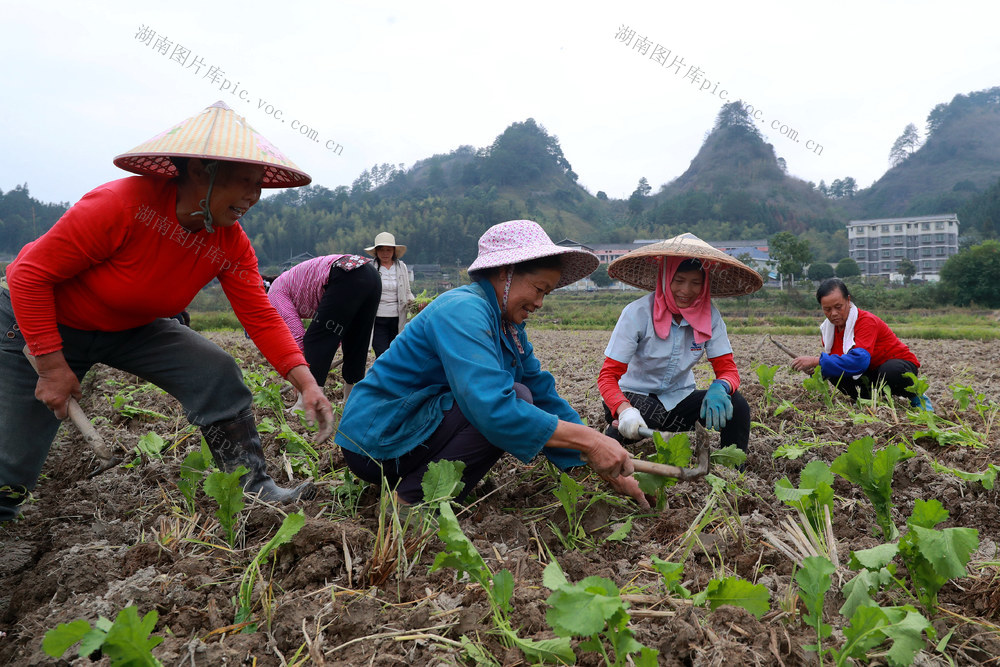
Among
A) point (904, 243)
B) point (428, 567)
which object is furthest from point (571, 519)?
point (904, 243)

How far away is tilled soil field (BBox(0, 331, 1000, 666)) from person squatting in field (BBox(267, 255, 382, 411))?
89cm

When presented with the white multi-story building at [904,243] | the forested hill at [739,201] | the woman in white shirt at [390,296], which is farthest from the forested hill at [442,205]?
the woman in white shirt at [390,296]

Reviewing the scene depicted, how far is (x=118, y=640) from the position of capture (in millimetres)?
1125

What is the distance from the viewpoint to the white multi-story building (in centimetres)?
5859

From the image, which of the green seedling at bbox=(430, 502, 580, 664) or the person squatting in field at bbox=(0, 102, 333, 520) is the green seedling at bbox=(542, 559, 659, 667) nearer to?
the green seedling at bbox=(430, 502, 580, 664)

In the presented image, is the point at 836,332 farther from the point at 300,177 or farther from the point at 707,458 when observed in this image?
the point at 300,177

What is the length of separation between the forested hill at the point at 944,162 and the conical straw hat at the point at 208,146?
332ft

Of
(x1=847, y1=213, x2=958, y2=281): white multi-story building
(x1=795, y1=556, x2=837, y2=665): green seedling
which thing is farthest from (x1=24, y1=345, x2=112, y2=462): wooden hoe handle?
(x1=847, y1=213, x2=958, y2=281): white multi-story building

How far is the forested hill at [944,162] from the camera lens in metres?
99.1

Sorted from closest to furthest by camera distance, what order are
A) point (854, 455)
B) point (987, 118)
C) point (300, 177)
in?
1. point (854, 455)
2. point (300, 177)
3. point (987, 118)

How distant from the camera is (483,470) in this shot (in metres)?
2.21

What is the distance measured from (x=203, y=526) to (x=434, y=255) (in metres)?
55.7

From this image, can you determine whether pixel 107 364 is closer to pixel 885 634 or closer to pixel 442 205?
pixel 885 634

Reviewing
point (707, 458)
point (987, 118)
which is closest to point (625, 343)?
point (707, 458)
